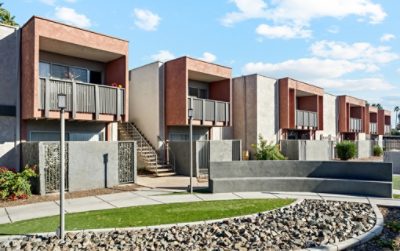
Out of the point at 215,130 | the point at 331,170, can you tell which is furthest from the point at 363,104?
the point at 331,170

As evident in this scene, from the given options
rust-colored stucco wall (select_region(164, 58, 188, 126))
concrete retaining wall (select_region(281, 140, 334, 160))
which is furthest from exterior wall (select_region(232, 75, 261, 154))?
rust-colored stucco wall (select_region(164, 58, 188, 126))

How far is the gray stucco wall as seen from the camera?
24.4 metres

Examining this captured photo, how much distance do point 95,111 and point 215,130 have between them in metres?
11.0

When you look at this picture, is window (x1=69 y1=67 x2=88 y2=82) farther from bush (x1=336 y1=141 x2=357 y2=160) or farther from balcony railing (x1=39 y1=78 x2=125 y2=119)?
bush (x1=336 y1=141 x2=357 y2=160)

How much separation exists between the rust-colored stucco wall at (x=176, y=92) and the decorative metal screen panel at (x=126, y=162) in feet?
16.2

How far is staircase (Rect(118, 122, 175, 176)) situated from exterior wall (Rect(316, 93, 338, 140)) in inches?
804

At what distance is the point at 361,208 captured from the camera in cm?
998

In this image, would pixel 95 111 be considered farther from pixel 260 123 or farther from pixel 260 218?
pixel 260 123

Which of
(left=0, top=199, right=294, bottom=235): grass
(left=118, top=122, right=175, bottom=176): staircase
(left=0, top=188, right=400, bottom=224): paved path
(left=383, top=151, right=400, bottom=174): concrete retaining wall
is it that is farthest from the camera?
(left=383, top=151, right=400, bottom=174): concrete retaining wall

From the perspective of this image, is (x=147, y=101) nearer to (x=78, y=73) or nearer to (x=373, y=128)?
(x=78, y=73)

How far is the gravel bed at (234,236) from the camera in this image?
6.36 metres

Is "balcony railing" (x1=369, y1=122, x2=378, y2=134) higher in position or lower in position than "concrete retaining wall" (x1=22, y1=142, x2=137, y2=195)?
higher

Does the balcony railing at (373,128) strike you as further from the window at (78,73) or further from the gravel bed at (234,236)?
the window at (78,73)

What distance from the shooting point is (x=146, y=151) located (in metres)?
19.4
